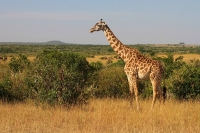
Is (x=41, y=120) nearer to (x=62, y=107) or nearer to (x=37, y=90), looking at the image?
(x=62, y=107)

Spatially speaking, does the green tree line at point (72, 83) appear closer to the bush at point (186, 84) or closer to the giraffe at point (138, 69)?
the bush at point (186, 84)

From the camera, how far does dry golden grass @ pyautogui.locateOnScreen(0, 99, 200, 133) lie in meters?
7.73

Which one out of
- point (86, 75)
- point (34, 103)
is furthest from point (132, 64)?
point (86, 75)

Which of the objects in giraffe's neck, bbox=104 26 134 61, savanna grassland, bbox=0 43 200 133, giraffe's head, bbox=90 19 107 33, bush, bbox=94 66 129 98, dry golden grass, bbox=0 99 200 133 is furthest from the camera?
bush, bbox=94 66 129 98

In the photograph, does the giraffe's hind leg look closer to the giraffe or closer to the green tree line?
the giraffe

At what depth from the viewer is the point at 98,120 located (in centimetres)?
861

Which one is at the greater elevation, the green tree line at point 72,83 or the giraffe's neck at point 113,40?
the giraffe's neck at point 113,40

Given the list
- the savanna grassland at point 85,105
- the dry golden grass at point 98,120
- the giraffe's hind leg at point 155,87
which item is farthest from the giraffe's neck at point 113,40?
the dry golden grass at point 98,120

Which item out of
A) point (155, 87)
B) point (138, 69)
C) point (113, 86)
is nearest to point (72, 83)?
point (138, 69)

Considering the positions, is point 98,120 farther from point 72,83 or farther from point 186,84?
point 186,84

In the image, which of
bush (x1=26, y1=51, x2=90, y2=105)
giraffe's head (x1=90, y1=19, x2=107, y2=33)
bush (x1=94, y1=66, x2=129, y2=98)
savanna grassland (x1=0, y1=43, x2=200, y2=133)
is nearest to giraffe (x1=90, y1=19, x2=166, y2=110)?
giraffe's head (x1=90, y1=19, x2=107, y2=33)

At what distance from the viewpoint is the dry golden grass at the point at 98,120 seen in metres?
7.73

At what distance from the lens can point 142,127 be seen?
26.1 feet

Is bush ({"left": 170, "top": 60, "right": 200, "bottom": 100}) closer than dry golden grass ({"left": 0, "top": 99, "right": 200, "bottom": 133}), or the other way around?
dry golden grass ({"left": 0, "top": 99, "right": 200, "bottom": 133})
